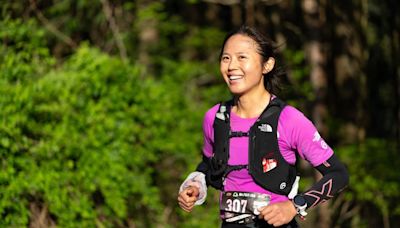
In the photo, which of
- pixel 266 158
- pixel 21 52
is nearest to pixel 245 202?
pixel 266 158

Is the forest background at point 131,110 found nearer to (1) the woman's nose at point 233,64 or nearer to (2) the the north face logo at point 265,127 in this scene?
(1) the woman's nose at point 233,64

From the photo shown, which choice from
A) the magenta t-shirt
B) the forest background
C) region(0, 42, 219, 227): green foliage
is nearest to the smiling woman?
the magenta t-shirt

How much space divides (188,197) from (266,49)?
34.0 inches

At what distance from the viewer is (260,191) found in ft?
13.4

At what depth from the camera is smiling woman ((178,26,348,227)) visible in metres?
4.04

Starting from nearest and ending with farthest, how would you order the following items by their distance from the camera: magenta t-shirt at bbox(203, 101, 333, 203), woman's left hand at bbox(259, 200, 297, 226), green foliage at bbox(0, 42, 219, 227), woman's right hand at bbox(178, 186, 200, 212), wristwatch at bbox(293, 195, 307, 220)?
woman's left hand at bbox(259, 200, 297, 226)
wristwatch at bbox(293, 195, 307, 220)
magenta t-shirt at bbox(203, 101, 333, 203)
woman's right hand at bbox(178, 186, 200, 212)
green foliage at bbox(0, 42, 219, 227)

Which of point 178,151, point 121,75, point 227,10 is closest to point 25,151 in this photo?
point 121,75

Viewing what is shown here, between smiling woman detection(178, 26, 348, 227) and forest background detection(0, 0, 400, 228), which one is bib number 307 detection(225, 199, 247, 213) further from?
forest background detection(0, 0, 400, 228)

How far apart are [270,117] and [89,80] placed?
3999 millimetres

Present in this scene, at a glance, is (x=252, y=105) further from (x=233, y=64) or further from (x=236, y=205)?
(x=236, y=205)

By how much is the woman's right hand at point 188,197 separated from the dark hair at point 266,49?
0.69 m

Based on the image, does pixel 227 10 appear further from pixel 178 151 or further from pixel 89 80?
pixel 89 80

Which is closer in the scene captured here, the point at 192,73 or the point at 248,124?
the point at 248,124

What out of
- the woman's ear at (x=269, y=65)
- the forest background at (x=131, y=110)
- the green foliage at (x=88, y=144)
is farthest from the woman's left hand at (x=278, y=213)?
the green foliage at (x=88, y=144)
